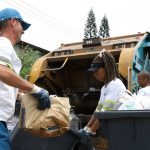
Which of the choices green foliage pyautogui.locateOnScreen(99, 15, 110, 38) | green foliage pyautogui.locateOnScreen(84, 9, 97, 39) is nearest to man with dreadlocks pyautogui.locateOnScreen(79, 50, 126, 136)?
green foliage pyautogui.locateOnScreen(84, 9, 97, 39)

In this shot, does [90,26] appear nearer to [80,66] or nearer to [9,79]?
[80,66]

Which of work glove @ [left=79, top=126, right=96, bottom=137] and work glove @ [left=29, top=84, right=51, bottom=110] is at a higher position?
work glove @ [left=29, top=84, right=51, bottom=110]

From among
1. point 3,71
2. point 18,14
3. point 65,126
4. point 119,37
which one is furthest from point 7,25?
point 119,37

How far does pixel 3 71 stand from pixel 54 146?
984 mm

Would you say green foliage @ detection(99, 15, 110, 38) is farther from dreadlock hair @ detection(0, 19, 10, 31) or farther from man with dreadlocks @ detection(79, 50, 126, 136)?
dreadlock hair @ detection(0, 19, 10, 31)

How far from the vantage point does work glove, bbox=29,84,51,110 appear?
279 centimetres

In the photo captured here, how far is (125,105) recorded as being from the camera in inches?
109

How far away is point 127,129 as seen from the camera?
2492 millimetres

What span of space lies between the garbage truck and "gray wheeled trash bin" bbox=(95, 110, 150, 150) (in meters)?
2.97

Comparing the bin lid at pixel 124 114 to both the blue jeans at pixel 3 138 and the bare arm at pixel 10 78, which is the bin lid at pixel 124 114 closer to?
the bare arm at pixel 10 78

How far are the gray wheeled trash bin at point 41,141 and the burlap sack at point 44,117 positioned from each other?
38 centimetres

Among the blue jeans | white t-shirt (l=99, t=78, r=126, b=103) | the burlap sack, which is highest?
white t-shirt (l=99, t=78, r=126, b=103)

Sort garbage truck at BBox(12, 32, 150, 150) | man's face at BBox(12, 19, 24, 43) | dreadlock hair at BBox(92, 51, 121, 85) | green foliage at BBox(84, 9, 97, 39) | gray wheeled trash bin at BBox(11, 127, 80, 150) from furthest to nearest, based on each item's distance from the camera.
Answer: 1. green foliage at BBox(84, 9, 97, 39)
2. garbage truck at BBox(12, 32, 150, 150)
3. dreadlock hair at BBox(92, 51, 121, 85)
4. gray wheeled trash bin at BBox(11, 127, 80, 150)
5. man's face at BBox(12, 19, 24, 43)

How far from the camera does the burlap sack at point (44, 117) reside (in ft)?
9.35
